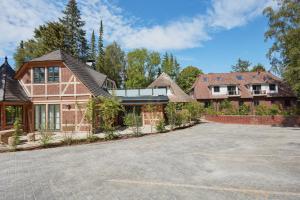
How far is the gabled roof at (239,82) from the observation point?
42.9 metres

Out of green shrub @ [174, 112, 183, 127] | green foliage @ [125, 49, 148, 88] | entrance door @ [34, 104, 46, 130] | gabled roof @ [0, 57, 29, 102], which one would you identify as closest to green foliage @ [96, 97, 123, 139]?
entrance door @ [34, 104, 46, 130]

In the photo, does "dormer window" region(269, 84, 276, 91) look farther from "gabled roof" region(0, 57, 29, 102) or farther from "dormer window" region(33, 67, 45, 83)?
"gabled roof" region(0, 57, 29, 102)

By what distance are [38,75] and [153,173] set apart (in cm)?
1758

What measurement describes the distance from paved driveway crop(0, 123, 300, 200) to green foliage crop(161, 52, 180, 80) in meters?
52.9

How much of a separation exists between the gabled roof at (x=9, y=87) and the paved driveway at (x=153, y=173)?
27.7ft

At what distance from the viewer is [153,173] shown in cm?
890

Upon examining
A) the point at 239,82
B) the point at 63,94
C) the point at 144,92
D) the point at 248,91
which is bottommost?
the point at 63,94

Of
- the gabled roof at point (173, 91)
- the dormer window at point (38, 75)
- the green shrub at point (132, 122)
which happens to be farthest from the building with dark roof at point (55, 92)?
the gabled roof at point (173, 91)

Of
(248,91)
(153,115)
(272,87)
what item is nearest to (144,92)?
(153,115)

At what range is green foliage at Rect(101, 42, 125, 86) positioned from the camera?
2197 inches

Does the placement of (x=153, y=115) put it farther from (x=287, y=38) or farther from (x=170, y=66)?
(x=170, y=66)

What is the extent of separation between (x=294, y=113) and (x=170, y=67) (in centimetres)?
4094

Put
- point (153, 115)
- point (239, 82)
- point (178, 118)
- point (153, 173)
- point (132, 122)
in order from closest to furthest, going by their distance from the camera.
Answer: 1. point (153, 173)
2. point (132, 122)
3. point (178, 118)
4. point (153, 115)
5. point (239, 82)

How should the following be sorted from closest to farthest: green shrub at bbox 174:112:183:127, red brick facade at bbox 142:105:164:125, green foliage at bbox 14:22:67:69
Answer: green shrub at bbox 174:112:183:127 < red brick facade at bbox 142:105:164:125 < green foliage at bbox 14:22:67:69
